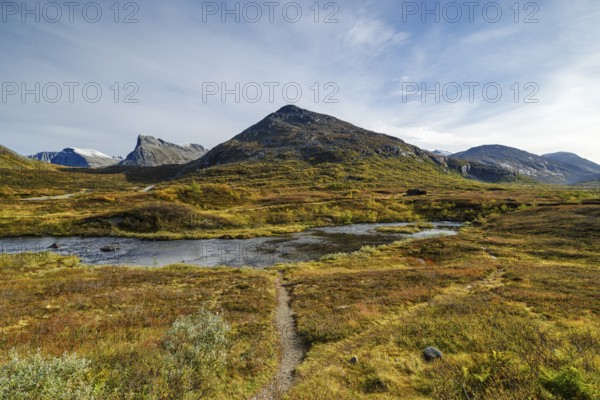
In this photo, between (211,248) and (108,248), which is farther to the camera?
(211,248)

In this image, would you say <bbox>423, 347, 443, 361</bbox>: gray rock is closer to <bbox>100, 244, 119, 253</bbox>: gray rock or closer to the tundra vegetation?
the tundra vegetation

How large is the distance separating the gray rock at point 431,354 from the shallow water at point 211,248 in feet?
101

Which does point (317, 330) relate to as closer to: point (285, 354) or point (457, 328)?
point (285, 354)

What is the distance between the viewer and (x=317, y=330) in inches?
680

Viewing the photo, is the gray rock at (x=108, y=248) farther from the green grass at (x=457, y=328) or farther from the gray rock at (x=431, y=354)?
the gray rock at (x=431, y=354)

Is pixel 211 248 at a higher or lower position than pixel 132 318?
lower

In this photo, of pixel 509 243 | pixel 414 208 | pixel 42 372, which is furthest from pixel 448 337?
pixel 414 208

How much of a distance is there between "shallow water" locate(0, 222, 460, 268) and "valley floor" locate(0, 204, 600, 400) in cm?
667

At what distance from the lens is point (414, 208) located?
3565 inches

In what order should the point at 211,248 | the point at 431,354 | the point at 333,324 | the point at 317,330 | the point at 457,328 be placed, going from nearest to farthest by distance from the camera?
the point at 431,354
the point at 457,328
the point at 317,330
the point at 333,324
the point at 211,248

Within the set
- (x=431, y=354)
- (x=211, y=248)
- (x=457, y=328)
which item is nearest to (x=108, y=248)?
(x=211, y=248)

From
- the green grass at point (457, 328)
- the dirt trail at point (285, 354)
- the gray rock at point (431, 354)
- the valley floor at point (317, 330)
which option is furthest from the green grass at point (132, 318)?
the gray rock at point (431, 354)

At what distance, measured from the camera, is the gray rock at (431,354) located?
510 inches

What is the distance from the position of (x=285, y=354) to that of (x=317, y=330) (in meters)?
2.77
